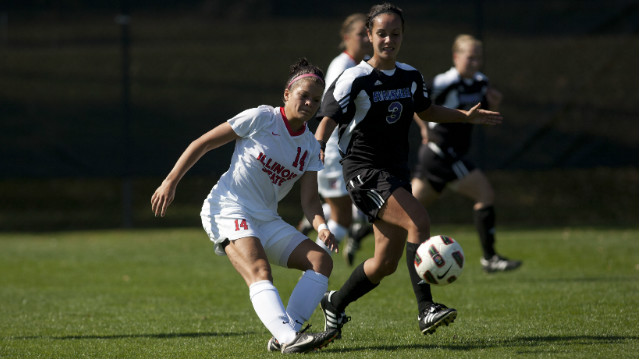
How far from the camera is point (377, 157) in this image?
4.88m

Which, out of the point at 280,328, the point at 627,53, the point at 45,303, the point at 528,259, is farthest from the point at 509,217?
the point at 280,328

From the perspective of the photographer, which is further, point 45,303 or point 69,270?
point 69,270

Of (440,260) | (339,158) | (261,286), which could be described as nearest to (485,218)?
(339,158)

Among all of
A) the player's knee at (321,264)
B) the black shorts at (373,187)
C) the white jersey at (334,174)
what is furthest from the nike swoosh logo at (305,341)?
the white jersey at (334,174)

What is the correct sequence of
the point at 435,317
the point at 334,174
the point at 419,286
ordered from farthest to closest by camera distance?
1. the point at 334,174
2. the point at 419,286
3. the point at 435,317

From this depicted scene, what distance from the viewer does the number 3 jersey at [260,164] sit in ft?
15.1

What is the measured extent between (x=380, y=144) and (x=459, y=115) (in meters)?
0.61

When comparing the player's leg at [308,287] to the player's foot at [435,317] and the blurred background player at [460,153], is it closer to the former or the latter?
the player's foot at [435,317]

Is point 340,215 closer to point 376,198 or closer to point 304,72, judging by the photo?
point 376,198

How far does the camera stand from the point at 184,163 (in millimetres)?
4418

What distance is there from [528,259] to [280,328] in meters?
4.96

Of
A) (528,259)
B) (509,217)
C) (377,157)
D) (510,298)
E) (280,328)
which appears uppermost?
(377,157)

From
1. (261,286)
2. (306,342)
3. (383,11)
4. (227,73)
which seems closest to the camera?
(306,342)

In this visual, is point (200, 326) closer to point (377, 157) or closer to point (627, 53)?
point (377, 157)
